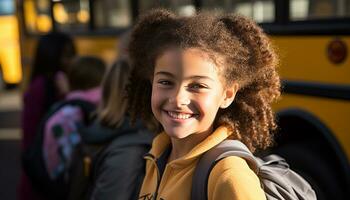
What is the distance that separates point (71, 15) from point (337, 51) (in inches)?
143

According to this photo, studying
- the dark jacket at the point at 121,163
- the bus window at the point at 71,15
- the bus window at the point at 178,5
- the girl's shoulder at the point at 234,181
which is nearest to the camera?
the girl's shoulder at the point at 234,181

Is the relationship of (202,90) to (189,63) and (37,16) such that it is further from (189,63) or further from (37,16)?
(37,16)

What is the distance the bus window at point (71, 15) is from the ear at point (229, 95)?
414 centimetres

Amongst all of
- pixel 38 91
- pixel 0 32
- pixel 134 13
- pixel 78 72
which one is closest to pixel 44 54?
pixel 38 91

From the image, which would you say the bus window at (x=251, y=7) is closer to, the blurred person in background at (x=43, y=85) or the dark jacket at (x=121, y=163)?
the blurred person in background at (x=43, y=85)

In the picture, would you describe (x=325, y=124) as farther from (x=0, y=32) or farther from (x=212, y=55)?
(x=0, y=32)

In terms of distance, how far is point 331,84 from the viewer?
9.46 ft

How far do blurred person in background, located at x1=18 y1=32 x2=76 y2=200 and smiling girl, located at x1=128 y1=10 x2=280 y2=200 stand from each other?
178cm

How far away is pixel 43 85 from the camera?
3387 millimetres

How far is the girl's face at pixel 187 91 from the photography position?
1.42m

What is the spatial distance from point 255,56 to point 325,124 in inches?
60.6

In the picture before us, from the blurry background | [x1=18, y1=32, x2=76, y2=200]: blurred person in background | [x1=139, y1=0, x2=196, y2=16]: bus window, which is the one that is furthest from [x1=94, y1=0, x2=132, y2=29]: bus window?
[x1=18, y1=32, x2=76, y2=200]: blurred person in background

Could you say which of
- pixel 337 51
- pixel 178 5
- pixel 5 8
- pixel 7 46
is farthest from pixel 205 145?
pixel 5 8

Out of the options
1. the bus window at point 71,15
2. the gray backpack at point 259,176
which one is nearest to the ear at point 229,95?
the gray backpack at point 259,176
